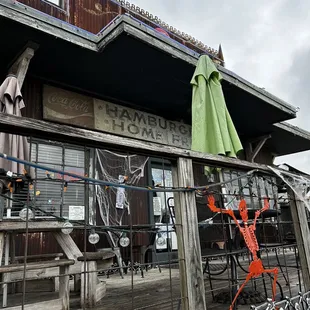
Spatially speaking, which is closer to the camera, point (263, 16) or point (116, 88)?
point (116, 88)

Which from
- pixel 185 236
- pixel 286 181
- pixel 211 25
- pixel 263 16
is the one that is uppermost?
pixel 211 25

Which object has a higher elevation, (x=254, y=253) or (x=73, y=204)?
(x=73, y=204)

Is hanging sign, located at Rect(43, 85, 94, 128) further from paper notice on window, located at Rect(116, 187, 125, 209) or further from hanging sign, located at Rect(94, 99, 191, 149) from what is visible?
paper notice on window, located at Rect(116, 187, 125, 209)

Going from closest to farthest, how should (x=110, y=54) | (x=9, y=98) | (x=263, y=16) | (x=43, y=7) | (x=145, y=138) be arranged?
(x=9, y=98)
(x=110, y=54)
(x=43, y=7)
(x=145, y=138)
(x=263, y=16)

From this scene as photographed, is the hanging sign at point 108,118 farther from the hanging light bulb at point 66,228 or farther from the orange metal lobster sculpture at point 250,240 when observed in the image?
the orange metal lobster sculpture at point 250,240

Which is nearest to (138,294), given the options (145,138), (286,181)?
(286,181)

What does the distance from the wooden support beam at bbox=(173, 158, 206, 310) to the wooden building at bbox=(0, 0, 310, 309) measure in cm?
13

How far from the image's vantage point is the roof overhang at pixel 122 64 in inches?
166

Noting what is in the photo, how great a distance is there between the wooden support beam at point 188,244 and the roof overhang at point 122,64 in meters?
3.14

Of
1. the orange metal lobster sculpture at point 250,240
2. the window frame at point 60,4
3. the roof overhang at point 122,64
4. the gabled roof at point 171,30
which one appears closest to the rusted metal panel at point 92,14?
the window frame at point 60,4

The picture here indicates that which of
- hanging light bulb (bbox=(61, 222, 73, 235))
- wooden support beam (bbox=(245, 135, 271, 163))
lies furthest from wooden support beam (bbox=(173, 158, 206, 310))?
wooden support beam (bbox=(245, 135, 271, 163))

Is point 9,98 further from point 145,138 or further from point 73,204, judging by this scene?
point 145,138

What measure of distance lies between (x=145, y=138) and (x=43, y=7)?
11.6 ft

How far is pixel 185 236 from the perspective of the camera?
191 cm
